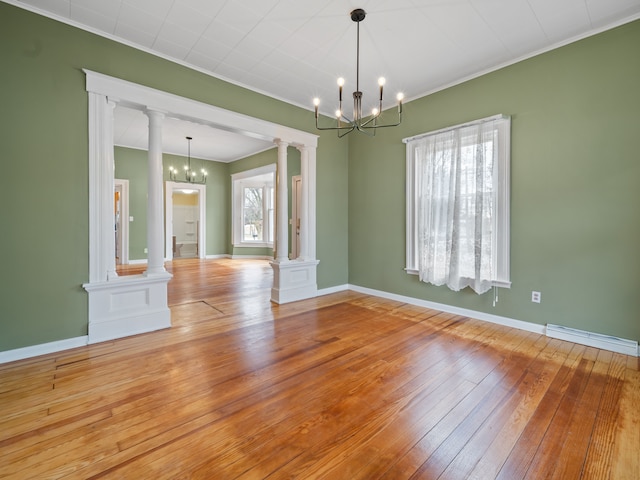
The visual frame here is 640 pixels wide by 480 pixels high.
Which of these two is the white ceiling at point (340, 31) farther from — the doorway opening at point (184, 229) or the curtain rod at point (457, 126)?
the doorway opening at point (184, 229)

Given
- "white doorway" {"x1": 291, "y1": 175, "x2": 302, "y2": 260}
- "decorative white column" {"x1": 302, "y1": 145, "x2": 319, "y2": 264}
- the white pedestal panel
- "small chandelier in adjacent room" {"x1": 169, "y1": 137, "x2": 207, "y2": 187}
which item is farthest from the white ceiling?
"small chandelier in adjacent room" {"x1": 169, "y1": 137, "x2": 207, "y2": 187}

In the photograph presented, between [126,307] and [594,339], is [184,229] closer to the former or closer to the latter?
[126,307]

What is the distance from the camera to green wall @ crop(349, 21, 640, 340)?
260cm

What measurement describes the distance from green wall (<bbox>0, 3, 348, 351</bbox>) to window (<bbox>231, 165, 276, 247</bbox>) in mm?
6348

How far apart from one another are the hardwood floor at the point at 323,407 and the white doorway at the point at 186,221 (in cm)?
638

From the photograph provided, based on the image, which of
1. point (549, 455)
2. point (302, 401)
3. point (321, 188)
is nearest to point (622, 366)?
point (549, 455)

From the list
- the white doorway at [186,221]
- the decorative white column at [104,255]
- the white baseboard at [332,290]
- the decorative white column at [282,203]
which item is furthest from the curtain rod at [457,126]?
the white doorway at [186,221]

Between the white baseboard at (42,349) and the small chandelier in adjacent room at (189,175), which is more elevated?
the small chandelier in adjacent room at (189,175)

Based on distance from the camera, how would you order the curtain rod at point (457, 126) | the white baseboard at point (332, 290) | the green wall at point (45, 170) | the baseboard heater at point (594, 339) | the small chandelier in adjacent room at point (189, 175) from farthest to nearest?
the small chandelier in adjacent room at point (189, 175) < the white baseboard at point (332, 290) < the curtain rod at point (457, 126) < the baseboard heater at point (594, 339) < the green wall at point (45, 170)

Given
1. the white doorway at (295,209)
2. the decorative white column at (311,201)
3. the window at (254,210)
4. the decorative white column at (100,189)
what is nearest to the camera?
the decorative white column at (100,189)

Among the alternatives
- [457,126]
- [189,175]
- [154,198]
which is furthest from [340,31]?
[189,175]

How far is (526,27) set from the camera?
8.82 feet

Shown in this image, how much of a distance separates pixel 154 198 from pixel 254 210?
6361mm

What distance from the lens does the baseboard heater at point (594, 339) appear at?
259 centimetres
